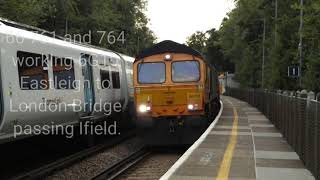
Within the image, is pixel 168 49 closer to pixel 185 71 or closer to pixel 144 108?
pixel 185 71

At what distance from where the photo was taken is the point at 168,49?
1897 cm

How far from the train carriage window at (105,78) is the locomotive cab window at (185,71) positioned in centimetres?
225

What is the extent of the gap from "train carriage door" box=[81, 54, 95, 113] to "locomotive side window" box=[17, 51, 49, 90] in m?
3.21

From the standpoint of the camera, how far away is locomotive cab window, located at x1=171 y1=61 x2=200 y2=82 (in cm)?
1859

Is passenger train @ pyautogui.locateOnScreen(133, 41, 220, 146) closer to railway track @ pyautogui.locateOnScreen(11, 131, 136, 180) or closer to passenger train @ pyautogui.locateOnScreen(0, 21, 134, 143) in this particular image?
passenger train @ pyautogui.locateOnScreen(0, 21, 134, 143)

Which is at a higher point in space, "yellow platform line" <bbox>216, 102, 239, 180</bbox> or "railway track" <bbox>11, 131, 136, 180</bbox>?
"yellow platform line" <bbox>216, 102, 239, 180</bbox>

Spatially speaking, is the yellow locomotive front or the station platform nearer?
the station platform

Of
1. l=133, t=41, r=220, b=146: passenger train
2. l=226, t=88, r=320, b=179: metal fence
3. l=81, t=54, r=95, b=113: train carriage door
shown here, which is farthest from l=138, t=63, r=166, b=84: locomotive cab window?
l=226, t=88, r=320, b=179: metal fence

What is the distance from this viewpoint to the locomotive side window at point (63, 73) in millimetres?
14172

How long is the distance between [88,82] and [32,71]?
4.28 metres

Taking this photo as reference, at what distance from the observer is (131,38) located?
2355 inches

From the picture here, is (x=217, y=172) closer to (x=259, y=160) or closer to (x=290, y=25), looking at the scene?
(x=259, y=160)

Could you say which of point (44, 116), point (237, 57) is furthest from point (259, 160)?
point (237, 57)

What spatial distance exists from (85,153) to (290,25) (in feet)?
67.7
